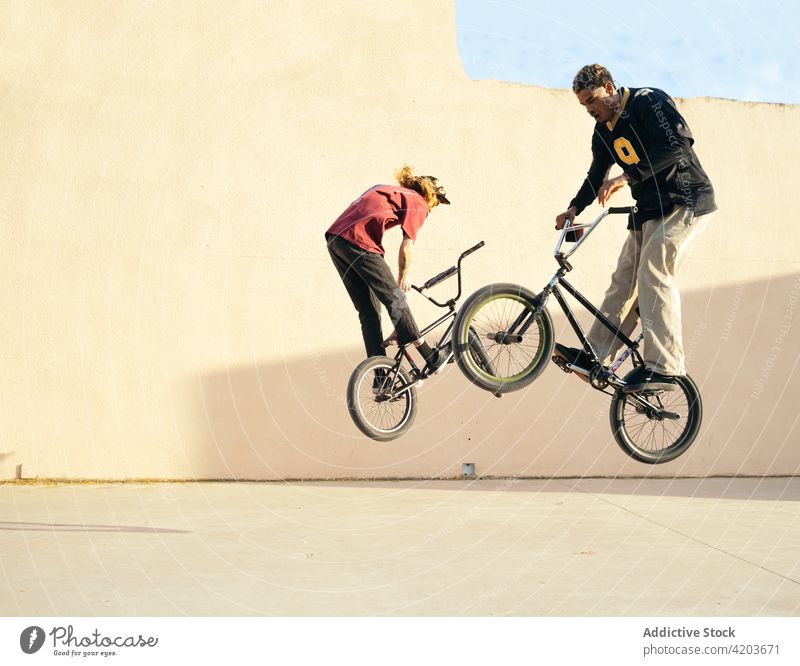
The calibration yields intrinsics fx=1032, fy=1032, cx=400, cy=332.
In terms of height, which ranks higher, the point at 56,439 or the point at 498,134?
the point at 498,134

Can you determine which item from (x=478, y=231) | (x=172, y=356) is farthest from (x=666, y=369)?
(x=172, y=356)

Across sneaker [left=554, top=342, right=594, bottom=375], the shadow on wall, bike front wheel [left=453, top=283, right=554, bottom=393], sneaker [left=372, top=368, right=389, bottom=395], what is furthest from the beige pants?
the shadow on wall

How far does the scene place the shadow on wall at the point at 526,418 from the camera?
13891mm

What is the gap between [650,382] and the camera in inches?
248

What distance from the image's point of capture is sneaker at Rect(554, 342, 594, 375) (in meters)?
6.47

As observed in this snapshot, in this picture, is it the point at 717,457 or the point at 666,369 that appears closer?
the point at 666,369

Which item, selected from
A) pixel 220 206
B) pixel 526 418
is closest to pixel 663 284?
pixel 220 206

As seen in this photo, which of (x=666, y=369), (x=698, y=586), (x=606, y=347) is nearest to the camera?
(x=666, y=369)

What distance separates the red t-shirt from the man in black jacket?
95 cm

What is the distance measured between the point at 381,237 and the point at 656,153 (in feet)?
6.31

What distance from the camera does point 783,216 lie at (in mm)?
15055

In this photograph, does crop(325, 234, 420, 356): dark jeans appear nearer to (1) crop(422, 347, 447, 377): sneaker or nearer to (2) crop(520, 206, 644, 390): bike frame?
(1) crop(422, 347, 447, 377): sneaker

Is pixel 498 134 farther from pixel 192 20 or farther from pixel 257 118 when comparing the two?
pixel 192 20

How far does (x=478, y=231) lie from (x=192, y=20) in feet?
15.1
